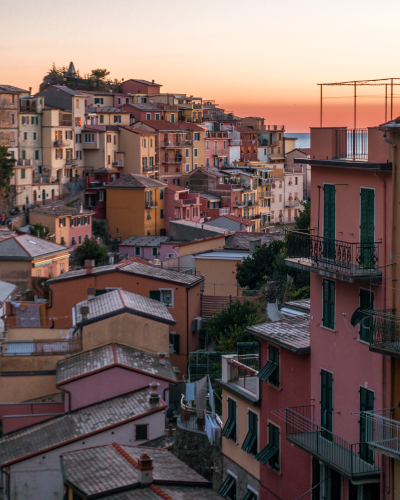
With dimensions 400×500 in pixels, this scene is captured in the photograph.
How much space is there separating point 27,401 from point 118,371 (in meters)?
3.52

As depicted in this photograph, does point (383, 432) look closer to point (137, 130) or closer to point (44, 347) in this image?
point (44, 347)

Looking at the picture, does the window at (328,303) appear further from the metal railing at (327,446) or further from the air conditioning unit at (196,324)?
the air conditioning unit at (196,324)

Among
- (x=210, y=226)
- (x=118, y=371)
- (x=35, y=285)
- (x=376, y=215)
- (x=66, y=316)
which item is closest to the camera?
(x=376, y=215)

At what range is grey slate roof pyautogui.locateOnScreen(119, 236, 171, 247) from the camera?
73562 mm

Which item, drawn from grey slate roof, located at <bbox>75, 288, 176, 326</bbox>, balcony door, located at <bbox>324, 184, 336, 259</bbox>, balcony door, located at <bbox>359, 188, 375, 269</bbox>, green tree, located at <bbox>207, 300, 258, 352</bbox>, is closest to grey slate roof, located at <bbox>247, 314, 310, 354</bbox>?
balcony door, located at <bbox>324, 184, 336, 259</bbox>

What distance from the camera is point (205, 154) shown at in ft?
325

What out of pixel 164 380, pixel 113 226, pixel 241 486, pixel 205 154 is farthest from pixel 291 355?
pixel 205 154

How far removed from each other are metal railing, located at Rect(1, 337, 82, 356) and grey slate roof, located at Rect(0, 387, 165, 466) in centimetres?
273

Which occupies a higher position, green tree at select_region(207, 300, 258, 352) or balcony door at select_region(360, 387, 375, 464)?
balcony door at select_region(360, 387, 375, 464)

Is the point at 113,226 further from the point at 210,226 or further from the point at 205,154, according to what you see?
the point at 205,154

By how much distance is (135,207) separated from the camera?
7869cm

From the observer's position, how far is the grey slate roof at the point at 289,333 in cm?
1697

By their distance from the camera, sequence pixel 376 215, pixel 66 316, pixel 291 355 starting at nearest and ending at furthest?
1. pixel 376 215
2. pixel 291 355
3. pixel 66 316

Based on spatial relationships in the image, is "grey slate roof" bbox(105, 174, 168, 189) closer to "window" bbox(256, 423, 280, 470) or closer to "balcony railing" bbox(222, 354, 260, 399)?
"balcony railing" bbox(222, 354, 260, 399)
